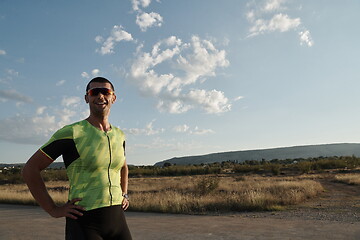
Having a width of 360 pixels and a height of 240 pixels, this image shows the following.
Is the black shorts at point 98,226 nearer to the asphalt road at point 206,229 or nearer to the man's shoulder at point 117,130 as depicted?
the man's shoulder at point 117,130

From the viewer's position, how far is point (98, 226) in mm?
2490

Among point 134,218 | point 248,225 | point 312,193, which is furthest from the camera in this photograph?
point 312,193

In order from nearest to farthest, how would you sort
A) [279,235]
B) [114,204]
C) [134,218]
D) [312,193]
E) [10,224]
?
[114,204] < [279,235] < [10,224] < [134,218] < [312,193]

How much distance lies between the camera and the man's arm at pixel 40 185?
7.91 ft

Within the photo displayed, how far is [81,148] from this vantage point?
247 centimetres

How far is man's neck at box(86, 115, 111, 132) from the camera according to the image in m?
2.70

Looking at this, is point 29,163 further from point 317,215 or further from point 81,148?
point 317,215

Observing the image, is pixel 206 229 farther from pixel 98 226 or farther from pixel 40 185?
pixel 40 185

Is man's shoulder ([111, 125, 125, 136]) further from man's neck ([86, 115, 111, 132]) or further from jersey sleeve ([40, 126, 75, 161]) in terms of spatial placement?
jersey sleeve ([40, 126, 75, 161])

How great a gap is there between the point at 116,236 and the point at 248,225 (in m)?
6.01

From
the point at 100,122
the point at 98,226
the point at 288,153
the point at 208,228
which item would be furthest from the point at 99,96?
the point at 288,153

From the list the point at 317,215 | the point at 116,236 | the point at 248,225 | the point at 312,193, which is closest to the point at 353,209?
the point at 317,215

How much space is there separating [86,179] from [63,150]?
0.30 metres

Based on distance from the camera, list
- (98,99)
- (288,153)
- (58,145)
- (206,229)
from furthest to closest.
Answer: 1. (288,153)
2. (206,229)
3. (98,99)
4. (58,145)
